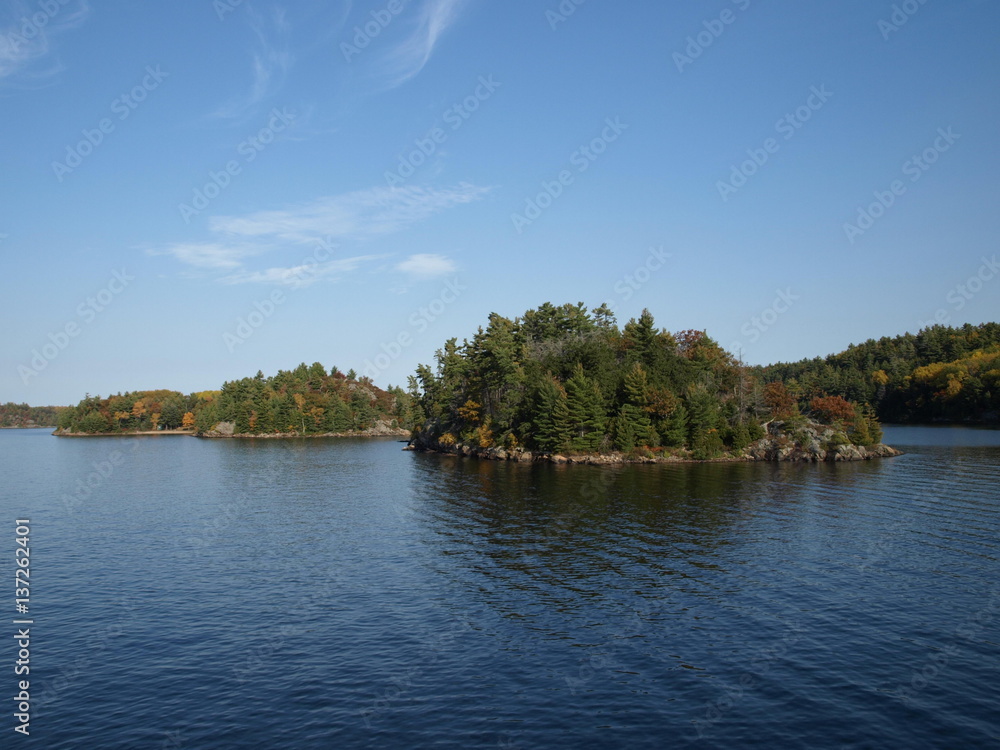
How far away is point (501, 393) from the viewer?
→ 13700cm

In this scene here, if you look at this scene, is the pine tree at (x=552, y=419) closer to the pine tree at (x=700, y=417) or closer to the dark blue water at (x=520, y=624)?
the pine tree at (x=700, y=417)

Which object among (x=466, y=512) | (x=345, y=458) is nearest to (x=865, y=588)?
(x=466, y=512)

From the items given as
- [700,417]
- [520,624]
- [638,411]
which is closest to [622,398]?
[638,411]

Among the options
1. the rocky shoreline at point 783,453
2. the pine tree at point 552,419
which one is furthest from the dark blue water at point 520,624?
the pine tree at point 552,419

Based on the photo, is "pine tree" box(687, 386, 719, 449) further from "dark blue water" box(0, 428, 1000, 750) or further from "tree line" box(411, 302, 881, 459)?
"dark blue water" box(0, 428, 1000, 750)

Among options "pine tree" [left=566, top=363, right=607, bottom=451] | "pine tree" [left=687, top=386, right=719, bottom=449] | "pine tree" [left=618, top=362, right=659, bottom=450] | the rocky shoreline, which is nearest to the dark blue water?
the rocky shoreline

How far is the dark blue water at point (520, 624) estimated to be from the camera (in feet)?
75.3

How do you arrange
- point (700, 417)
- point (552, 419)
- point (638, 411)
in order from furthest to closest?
point (638, 411), point (700, 417), point (552, 419)

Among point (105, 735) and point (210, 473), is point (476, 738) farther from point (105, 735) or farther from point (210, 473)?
point (210, 473)

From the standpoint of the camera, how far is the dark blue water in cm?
2295

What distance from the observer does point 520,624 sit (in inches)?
1293

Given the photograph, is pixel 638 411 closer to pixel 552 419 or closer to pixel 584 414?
pixel 584 414

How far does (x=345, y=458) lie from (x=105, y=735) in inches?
4713

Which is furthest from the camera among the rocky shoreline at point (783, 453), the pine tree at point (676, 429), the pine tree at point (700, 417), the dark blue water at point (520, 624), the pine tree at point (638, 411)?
the pine tree at point (700, 417)
